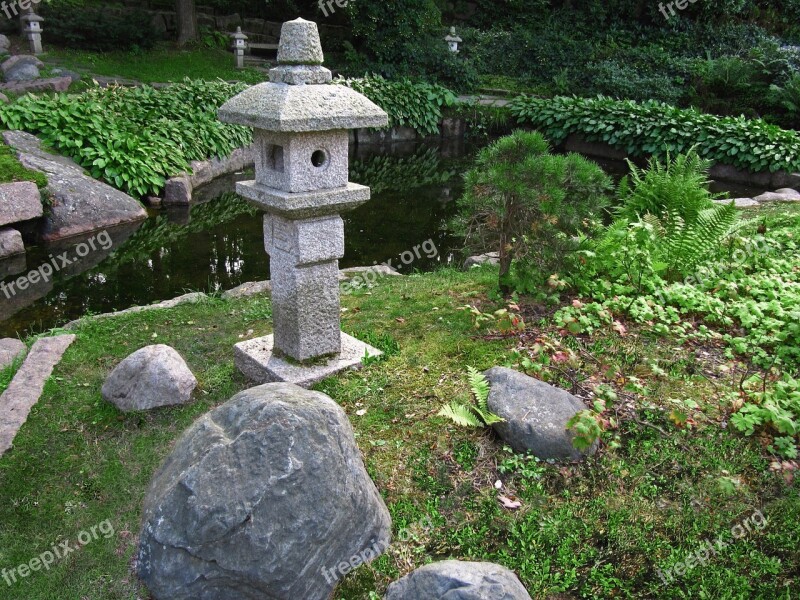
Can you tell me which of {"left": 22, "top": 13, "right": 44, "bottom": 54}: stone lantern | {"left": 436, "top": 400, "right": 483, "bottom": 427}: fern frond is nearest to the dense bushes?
{"left": 436, "top": 400, "right": 483, "bottom": 427}: fern frond

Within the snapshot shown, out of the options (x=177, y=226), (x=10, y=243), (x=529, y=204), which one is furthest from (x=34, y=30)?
(x=529, y=204)

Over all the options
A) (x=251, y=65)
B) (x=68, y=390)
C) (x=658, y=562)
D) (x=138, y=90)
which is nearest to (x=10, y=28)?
(x=251, y=65)

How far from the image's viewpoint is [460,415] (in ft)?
13.8

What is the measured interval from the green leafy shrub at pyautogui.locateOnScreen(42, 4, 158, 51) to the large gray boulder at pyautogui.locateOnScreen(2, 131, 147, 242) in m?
9.00

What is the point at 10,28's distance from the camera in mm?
18344

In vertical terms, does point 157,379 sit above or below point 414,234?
above

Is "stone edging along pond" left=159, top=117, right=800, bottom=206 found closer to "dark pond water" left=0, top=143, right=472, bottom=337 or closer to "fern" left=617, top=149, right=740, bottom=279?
"dark pond water" left=0, top=143, right=472, bottom=337

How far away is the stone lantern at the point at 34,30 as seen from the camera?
55.7 ft

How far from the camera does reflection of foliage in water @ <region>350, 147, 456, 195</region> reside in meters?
13.7

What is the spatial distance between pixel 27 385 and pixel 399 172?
34.8 feet

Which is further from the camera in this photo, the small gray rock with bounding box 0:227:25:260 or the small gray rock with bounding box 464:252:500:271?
the small gray rock with bounding box 0:227:25:260

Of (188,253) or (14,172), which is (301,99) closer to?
(188,253)

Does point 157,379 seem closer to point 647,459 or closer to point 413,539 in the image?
point 413,539

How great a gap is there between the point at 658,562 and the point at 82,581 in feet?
9.54
